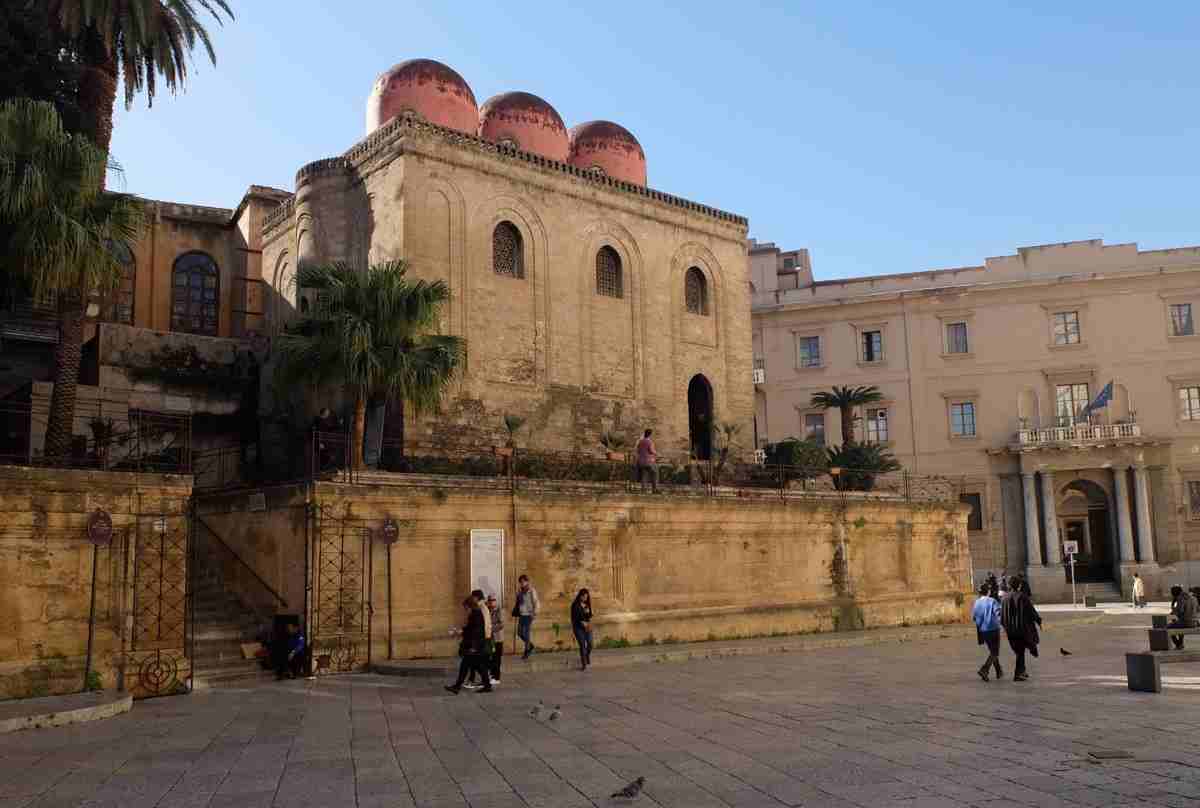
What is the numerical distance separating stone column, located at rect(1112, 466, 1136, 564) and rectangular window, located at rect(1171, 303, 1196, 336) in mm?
6001

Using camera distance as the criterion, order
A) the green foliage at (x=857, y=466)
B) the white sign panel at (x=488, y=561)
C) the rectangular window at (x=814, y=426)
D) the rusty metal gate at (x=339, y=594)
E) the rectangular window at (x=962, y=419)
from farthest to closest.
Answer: the rectangular window at (x=814, y=426) → the rectangular window at (x=962, y=419) → the green foliage at (x=857, y=466) → the white sign panel at (x=488, y=561) → the rusty metal gate at (x=339, y=594)

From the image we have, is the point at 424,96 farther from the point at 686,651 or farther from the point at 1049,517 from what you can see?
the point at 1049,517

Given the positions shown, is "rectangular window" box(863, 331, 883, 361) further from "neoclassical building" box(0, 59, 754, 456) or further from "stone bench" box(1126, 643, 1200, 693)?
"stone bench" box(1126, 643, 1200, 693)

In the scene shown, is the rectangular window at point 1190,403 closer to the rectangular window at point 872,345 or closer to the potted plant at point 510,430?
the rectangular window at point 872,345

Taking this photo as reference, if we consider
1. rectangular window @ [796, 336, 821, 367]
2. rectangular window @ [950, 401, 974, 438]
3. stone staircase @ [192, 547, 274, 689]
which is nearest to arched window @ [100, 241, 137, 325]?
stone staircase @ [192, 547, 274, 689]

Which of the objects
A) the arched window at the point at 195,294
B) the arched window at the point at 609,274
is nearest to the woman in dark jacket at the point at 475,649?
the arched window at the point at 609,274

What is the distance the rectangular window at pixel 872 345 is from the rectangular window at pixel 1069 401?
23.0ft

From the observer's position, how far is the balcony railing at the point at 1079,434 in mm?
39938

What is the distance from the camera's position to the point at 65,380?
15.2m

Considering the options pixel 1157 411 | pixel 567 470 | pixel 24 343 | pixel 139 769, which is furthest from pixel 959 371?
pixel 139 769

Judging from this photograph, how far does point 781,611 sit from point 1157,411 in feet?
85.4

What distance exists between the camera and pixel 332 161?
2538 cm

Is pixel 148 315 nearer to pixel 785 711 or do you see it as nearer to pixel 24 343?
pixel 24 343

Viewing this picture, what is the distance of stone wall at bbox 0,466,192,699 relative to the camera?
1240 centimetres
